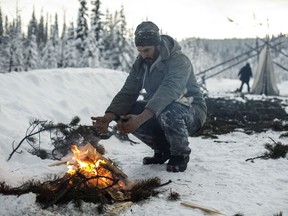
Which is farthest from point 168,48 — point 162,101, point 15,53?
point 15,53

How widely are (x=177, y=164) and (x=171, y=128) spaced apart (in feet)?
1.51

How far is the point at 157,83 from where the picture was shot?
13.3 feet

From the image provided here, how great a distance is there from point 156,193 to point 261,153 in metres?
2.44

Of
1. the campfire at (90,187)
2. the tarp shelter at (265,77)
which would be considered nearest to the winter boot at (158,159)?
the campfire at (90,187)

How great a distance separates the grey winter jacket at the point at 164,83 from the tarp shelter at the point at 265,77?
17190 millimetres

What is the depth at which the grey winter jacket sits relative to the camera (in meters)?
3.61

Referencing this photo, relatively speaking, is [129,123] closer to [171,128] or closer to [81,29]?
[171,128]

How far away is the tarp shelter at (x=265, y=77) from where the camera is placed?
20.1 m

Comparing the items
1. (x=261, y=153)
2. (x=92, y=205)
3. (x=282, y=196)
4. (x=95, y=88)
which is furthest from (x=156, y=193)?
(x=95, y=88)

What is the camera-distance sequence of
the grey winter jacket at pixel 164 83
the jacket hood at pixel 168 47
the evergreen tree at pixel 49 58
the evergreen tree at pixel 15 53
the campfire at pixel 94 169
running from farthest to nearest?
the evergreen tree at pixel 49 58, the evergreen tree at pixel 15 53, the jacket hood at pixel 168 47, the grey winter jacket at pixel 164 83, the campfire at pixel 94 169

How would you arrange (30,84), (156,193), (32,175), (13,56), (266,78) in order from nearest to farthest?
(156,193)
(32,175)
(30,84)
(266,78)
(13,56)

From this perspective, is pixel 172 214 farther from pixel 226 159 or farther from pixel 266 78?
pixel 266 78

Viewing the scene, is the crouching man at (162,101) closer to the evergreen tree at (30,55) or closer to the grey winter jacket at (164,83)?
the grey winter jacket at (164,83)

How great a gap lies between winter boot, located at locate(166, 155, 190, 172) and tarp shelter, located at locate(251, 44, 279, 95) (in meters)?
17.6
